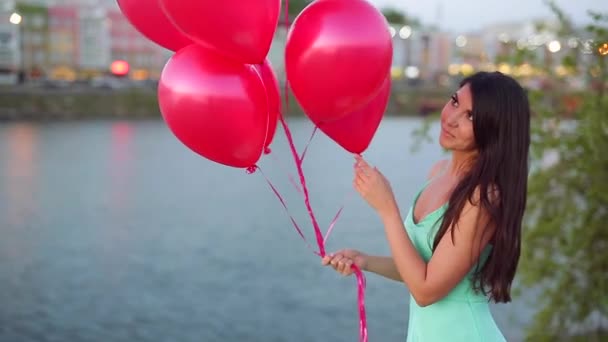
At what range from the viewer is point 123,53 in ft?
160

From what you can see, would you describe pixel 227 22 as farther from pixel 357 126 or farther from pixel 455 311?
pixel 455 311

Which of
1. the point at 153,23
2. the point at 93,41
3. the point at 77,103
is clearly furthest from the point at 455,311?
the point at 93,41

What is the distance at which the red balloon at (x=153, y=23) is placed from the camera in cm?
181

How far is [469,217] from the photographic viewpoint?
153 centimetres

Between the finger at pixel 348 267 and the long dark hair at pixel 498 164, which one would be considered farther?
the finger at pixel 348 267

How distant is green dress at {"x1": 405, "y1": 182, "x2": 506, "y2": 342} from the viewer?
63.2 inches

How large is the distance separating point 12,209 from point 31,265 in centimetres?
424

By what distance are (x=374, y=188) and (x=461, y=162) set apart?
19cm

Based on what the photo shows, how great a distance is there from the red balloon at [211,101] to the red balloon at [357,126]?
0.64 feet

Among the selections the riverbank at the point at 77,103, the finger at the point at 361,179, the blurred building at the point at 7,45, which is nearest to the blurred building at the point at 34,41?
the blurred building at the point at 7,45

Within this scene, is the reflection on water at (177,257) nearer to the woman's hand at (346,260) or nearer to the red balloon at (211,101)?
the woman's hand at (346,260)

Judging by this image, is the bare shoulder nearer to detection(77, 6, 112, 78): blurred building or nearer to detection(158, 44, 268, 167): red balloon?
detection(158, 44, 268, 167): red balloon

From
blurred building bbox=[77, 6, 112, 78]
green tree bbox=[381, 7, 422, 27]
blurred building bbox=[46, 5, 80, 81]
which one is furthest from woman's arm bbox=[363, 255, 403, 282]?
green tree bbox=[381, 7, 422, 27]

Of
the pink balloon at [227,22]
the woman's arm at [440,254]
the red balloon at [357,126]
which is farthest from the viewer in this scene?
the red balloon at [357,126]
